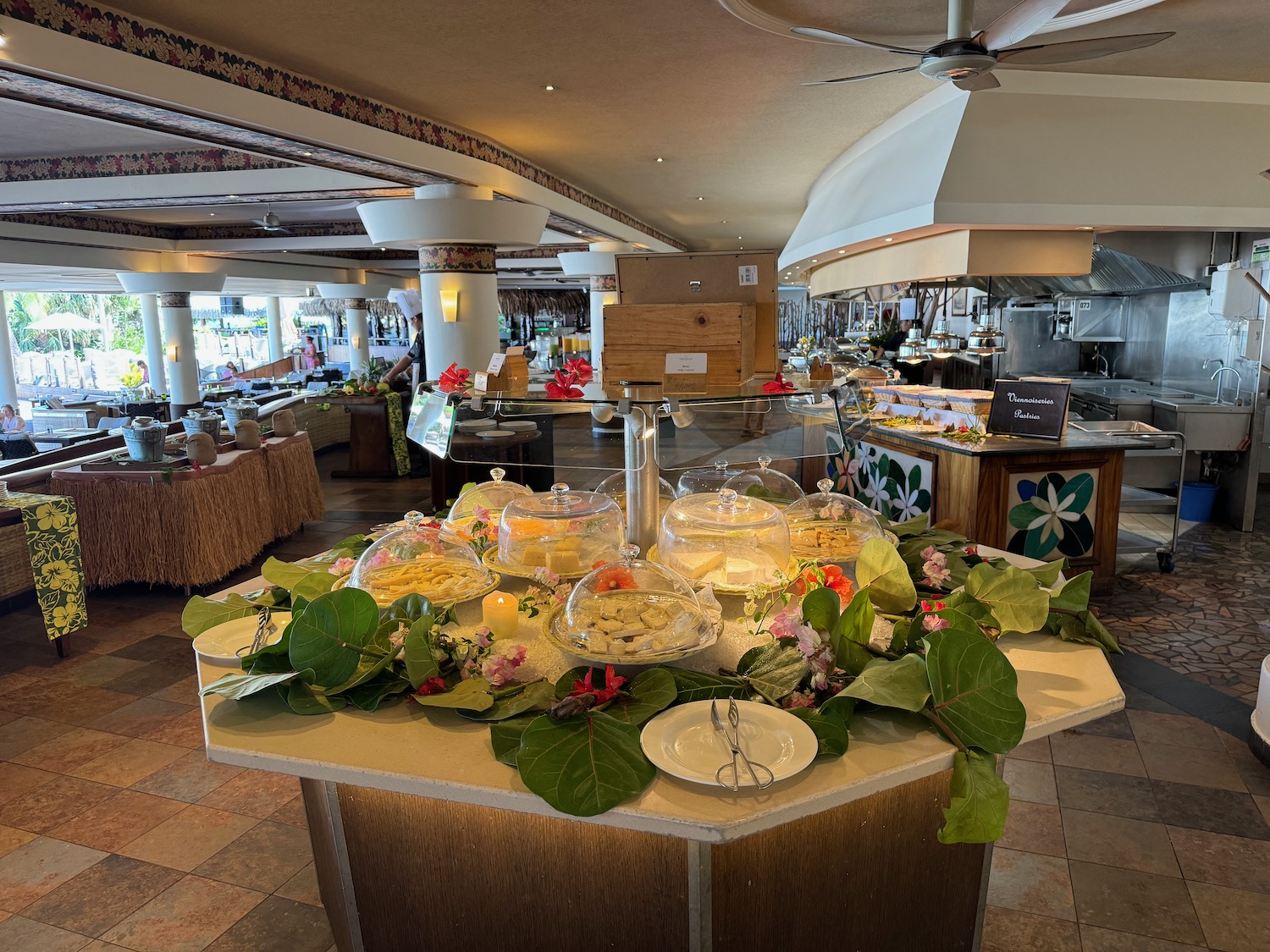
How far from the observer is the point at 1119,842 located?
2.81 m

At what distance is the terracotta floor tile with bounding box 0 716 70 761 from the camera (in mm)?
3566

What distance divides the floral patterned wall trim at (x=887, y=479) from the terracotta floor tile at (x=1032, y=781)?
86.0 inches

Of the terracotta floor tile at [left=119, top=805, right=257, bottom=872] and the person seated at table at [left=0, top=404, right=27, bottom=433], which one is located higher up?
the person seated at table at [left=0, top=404, right=27, bottom=433]

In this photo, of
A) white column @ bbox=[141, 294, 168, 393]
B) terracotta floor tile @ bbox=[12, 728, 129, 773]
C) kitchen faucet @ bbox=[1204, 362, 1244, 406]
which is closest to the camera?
terracotta floor tile @ bbox=[12, 728, 129, 773]

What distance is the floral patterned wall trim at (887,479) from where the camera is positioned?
230 inches

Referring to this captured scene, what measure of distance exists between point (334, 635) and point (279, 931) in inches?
52.3

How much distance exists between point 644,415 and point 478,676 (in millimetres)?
786

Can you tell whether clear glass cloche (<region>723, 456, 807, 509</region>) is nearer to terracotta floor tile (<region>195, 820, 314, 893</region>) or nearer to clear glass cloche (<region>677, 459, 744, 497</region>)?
clear glass cloche (<region>677, 459, 744, 497</region>)

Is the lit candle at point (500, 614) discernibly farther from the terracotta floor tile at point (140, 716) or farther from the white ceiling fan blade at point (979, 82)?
the white ceiling fan blade at point (979, 82)

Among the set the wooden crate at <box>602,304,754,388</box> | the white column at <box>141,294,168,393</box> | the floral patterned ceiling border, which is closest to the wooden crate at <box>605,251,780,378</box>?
the wooden crate at <box>602,304,754,388</box>

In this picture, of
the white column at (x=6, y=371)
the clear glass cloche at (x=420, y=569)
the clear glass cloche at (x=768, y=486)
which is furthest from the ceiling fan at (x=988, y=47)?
the white column at (x=6, y=371)

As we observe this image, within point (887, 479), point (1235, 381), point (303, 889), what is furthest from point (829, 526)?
point (1235, 381)

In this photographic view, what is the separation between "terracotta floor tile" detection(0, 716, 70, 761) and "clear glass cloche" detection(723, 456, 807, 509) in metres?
3.22

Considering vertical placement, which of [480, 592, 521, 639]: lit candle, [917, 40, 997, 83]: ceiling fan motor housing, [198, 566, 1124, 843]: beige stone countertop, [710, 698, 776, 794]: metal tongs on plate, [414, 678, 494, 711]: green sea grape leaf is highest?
[917, 40, 997, 83]: ceiling fan motor housing
